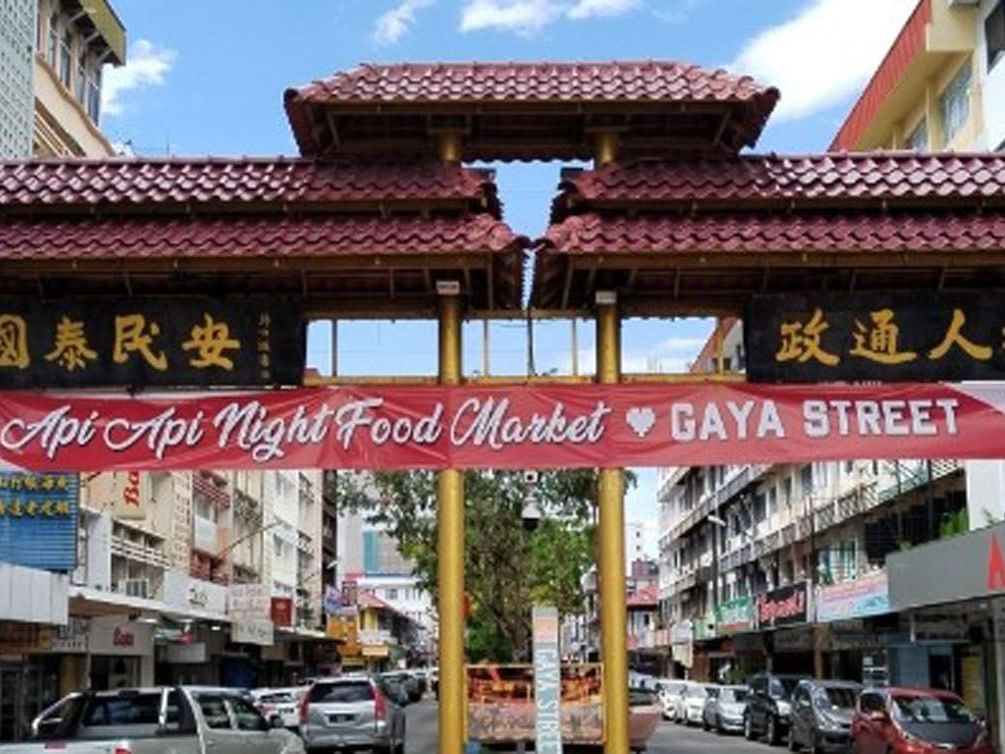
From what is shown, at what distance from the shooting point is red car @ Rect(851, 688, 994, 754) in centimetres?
2436

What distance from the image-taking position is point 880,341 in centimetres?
1245

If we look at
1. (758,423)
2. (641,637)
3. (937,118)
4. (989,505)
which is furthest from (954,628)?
(641,637)

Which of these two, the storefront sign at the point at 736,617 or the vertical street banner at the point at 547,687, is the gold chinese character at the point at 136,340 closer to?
the vertical street banner at the point at 547,687

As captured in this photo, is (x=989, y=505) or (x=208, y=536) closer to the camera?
(x=989, y=505)

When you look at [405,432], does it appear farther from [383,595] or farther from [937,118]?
[383,595]

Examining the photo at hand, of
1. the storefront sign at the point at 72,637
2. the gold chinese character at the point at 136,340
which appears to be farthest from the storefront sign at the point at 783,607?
the gold chinese character at the point at 136,340

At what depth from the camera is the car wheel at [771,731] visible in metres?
37.6

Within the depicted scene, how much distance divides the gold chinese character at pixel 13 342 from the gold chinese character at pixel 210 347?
137 cm

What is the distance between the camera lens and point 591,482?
34906 millimetres

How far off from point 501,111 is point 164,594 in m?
29.8

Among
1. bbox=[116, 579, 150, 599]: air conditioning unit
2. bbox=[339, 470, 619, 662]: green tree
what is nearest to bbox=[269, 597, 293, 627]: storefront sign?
bbox=[116, 579, 150, 599]: air conditioning unit

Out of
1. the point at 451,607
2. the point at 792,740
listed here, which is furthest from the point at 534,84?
the point at 792,740

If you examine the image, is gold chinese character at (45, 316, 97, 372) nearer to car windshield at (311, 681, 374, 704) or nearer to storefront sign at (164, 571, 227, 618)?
car windshield at (311, 681, 374, 704)

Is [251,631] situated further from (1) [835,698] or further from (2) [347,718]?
(1) [835,698]
